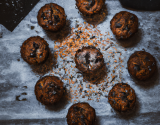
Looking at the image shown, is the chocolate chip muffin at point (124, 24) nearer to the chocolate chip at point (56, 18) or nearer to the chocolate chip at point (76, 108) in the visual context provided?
the chocolate chip at point (56, 18)

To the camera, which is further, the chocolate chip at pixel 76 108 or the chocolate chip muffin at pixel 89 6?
the chocolate chip muffin at pixel 89 6

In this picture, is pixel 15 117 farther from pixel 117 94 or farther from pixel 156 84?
pixel 156 84

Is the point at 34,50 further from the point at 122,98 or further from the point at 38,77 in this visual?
the point at 122,98

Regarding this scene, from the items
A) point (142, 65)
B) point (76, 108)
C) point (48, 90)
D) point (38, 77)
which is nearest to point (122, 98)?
point (142, 65)

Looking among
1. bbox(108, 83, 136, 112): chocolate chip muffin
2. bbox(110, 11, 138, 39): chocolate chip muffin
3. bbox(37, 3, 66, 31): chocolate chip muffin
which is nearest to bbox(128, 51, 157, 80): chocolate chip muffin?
bbox(108, 83, 136, 112): chocolate chip muffin

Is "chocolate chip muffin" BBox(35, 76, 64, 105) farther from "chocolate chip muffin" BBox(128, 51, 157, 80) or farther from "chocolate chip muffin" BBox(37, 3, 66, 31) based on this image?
"chocolate chip muffin" BBox(128, 51, 157, 80)

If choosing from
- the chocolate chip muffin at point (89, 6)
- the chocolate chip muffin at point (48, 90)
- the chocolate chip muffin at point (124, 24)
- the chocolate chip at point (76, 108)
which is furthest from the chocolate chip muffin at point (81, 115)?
the chocolate chip muffin at point (89, 6)
